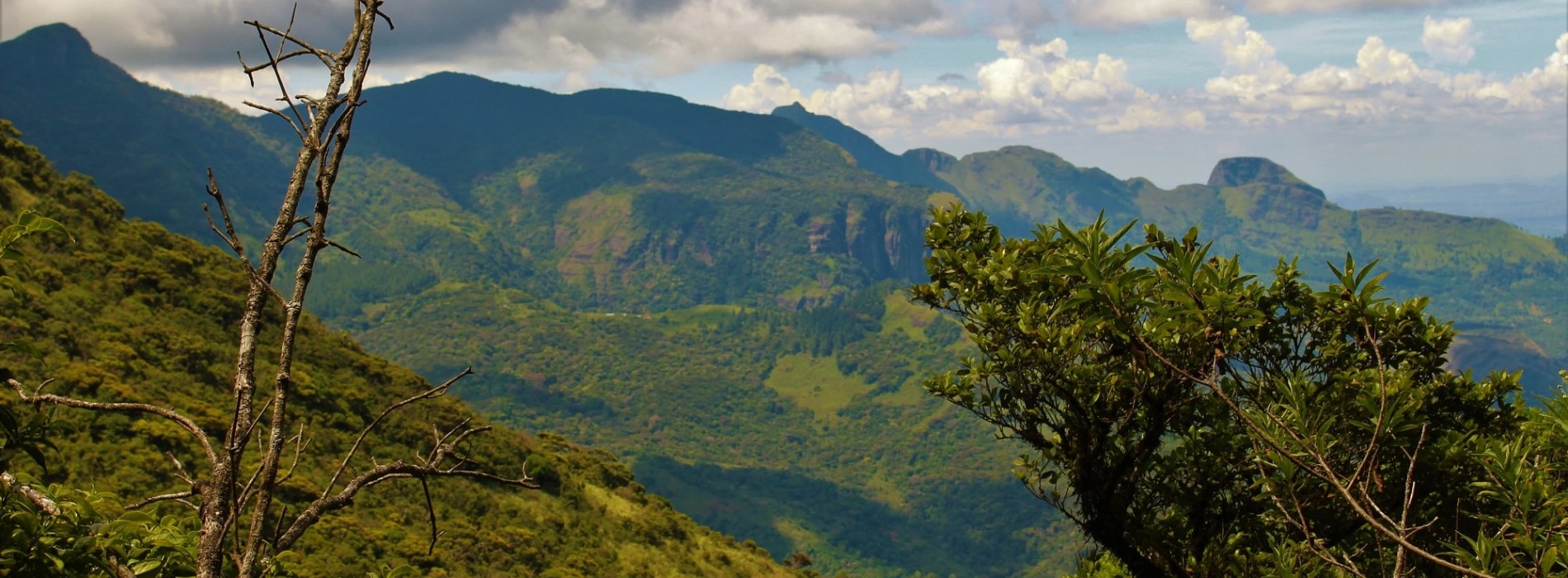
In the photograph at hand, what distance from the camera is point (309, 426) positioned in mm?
42562

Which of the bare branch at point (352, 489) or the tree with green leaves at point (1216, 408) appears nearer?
the bare branch at point (352, 489)

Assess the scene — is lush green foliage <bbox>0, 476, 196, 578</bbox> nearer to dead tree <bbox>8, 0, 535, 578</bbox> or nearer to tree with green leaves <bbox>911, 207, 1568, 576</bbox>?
dead tree <bbox>8, 0, 535, 578</bbox>

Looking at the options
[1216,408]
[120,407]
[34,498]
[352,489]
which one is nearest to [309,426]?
[1216,408]

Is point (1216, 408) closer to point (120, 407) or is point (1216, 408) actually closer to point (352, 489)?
point (352, 489)

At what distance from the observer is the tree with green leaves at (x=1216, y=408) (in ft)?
25.3

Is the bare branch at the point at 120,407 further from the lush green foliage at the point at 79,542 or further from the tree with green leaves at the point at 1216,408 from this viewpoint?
the tree with green leaves at the point at 1216,408

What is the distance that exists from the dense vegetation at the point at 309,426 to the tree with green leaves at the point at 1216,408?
27.3 metres

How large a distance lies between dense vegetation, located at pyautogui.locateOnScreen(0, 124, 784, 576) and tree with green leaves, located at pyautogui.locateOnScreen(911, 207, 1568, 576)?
27.3 m

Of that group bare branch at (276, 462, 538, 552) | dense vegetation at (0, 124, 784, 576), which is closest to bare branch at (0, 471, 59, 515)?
bare branch at (276, 462, 538, 552)

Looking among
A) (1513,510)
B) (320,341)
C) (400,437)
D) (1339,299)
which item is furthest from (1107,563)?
(320,341)

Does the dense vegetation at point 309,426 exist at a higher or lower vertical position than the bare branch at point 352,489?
lower

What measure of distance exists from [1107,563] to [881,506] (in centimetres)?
18991

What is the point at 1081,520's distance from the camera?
9.30 meters

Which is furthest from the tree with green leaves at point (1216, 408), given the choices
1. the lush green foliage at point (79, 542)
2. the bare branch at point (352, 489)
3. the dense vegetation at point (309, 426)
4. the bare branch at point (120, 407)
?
the dense vegetation at point (309, 426)
